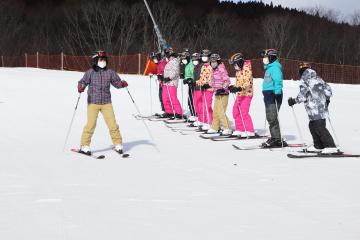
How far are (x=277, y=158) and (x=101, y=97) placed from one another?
2.97m

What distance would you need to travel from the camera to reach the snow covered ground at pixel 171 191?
15.3 ft

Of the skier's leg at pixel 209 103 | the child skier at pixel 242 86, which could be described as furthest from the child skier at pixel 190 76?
the child skier at pixel 242 86

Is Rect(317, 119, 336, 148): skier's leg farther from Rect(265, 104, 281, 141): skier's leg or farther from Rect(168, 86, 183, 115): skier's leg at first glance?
Rect(168, 86, 183, 115): skier's leg

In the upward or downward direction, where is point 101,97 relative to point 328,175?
upward

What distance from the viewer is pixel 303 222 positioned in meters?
4.86

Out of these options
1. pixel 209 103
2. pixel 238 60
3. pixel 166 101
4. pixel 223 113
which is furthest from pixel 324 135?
pixel 166 101

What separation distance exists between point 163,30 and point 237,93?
58.7 meters

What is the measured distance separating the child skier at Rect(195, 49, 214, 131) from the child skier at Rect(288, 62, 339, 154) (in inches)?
127

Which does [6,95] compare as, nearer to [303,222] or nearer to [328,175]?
[328,175]

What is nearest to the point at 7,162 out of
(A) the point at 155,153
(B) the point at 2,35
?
(A) the point at 155,153

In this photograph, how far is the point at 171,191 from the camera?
614 centimetres

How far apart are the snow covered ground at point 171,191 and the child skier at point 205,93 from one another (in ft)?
3.12

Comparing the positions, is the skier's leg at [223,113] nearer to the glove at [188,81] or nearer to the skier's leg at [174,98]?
the glove at [188,81]

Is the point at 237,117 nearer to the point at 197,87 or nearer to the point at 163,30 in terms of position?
the point at 197,87
